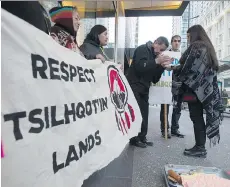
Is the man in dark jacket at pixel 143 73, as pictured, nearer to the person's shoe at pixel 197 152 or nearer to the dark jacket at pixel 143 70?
the dark jacket at pixel 143 70

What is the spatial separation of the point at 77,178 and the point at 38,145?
40cm

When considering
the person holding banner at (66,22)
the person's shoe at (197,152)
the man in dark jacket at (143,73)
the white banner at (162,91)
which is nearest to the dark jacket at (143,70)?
the man in dark jacket at (143,73)

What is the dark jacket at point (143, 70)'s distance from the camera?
3697 mm

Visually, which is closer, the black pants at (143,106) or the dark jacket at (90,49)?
the dark jacket at (90,49)

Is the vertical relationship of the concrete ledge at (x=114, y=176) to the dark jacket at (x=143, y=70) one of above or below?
below

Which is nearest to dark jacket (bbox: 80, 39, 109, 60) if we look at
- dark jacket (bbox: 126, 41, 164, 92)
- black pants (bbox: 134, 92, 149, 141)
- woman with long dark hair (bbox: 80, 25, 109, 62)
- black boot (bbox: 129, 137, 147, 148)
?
woman with long dark hair (bbox: 80, 25, 109, 62)

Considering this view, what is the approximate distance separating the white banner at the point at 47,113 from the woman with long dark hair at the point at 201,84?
1755 mm

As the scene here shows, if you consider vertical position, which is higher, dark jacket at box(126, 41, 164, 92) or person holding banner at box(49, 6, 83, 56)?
person holding banner at box(49, 6, 83, 56)

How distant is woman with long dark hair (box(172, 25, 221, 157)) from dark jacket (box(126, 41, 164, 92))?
0.42 meters

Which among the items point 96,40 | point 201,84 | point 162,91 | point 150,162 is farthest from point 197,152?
point 96,40

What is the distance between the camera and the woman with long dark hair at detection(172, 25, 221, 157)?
3.32 meters

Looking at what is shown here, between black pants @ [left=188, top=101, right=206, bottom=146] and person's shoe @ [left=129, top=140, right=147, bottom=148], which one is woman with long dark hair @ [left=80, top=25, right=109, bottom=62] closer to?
black pants @ [left=188, top=101, right=206, bottom=146]

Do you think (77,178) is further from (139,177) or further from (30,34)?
(139,177)

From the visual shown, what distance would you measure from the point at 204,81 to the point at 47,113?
2512 mm
